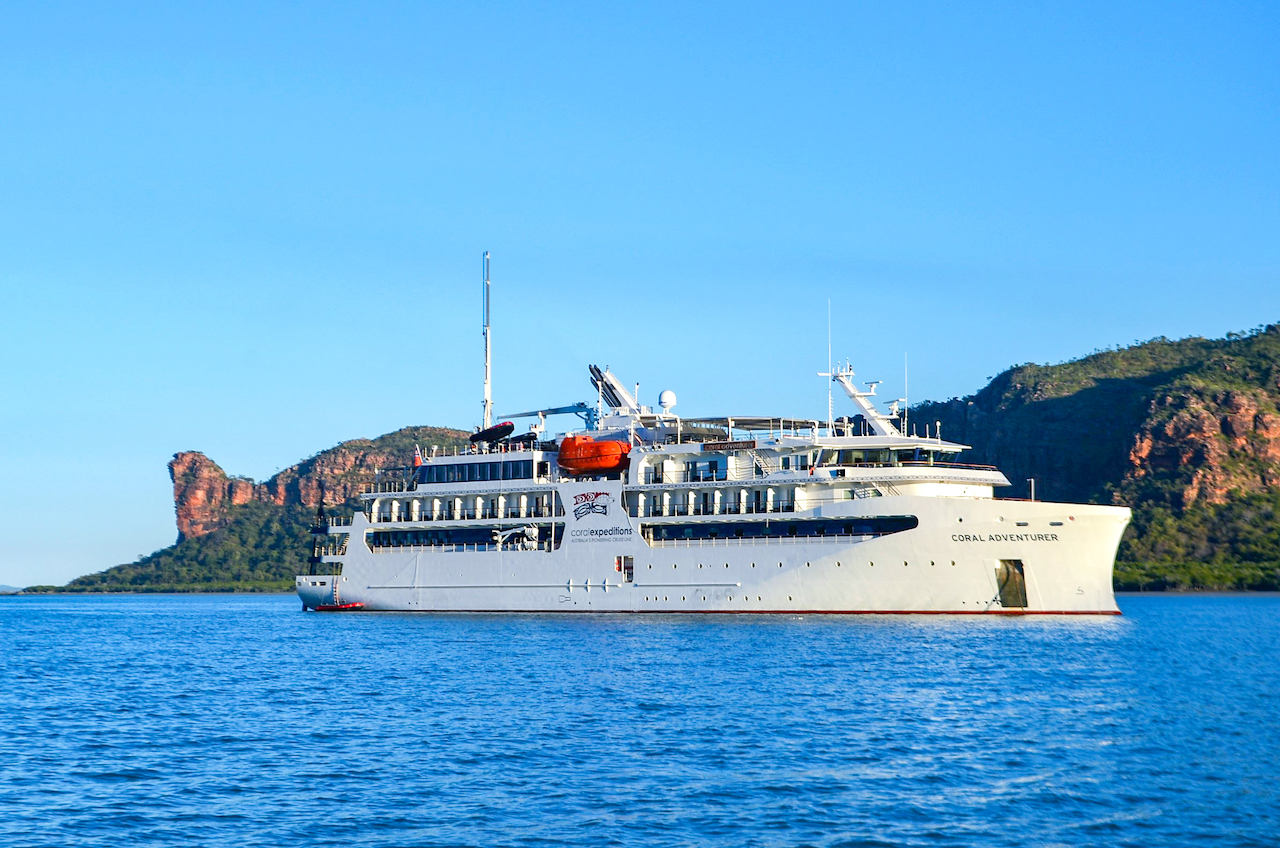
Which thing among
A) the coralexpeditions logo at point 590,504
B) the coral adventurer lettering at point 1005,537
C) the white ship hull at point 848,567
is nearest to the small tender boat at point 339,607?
the white ship hull at point 848,567

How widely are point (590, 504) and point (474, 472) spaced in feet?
28.8

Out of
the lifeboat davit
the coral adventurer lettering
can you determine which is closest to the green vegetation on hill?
the coral adventurer lettering

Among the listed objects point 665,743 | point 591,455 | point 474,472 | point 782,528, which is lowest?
point 665,743

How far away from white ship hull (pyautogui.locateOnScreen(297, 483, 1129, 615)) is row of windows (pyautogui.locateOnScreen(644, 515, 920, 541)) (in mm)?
491

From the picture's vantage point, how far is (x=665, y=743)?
84.5ft

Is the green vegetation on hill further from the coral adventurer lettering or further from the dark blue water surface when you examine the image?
the dark blue water surface

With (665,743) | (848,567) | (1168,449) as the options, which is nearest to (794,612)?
(848,567)

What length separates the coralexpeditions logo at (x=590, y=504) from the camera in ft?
202

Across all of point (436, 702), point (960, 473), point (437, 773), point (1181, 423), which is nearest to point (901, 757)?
point (437, 773)

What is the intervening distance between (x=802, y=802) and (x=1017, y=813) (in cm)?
323

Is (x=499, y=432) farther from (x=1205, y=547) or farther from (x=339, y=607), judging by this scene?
(x=1205, y=547)

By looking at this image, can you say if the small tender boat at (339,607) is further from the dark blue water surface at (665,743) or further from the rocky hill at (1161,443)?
the rocky hill at (1161,443)

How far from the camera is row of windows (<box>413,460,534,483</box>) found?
217 feet

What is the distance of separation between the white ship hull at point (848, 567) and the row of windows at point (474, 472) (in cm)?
411
